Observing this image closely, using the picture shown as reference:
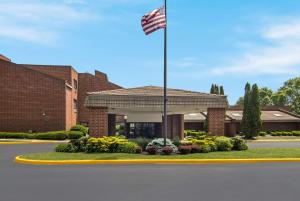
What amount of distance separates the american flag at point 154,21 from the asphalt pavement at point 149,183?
7.79 m

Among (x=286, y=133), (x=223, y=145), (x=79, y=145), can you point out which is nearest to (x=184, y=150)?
(x=223, y=145)

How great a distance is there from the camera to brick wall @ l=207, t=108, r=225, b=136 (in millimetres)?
27828

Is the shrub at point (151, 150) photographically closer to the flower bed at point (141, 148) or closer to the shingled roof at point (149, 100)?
the flower bed at point (141, 148)

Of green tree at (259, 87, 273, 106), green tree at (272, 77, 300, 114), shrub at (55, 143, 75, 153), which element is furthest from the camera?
green tree at (259, 87, 273, 106)

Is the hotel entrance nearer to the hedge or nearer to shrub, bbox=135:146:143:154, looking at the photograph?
shrub, bbox=135:146:143:154

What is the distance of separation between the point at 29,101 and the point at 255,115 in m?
25.4

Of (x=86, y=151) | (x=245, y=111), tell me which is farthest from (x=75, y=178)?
(x=245, y=111)

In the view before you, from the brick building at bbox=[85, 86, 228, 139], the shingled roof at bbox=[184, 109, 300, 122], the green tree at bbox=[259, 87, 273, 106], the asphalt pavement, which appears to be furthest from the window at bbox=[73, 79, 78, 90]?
the green tree at bbox=[259, 87, 273, 106]

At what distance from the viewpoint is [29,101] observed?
47.3m

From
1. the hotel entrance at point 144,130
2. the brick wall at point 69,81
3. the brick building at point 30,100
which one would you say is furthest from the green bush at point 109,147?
the brick wall at point 69,81

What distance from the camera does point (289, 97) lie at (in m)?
99.6

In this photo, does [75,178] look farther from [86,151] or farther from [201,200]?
[86,151]

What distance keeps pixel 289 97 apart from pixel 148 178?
91.4 meters

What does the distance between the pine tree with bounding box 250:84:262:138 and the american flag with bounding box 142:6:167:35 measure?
29429mm
